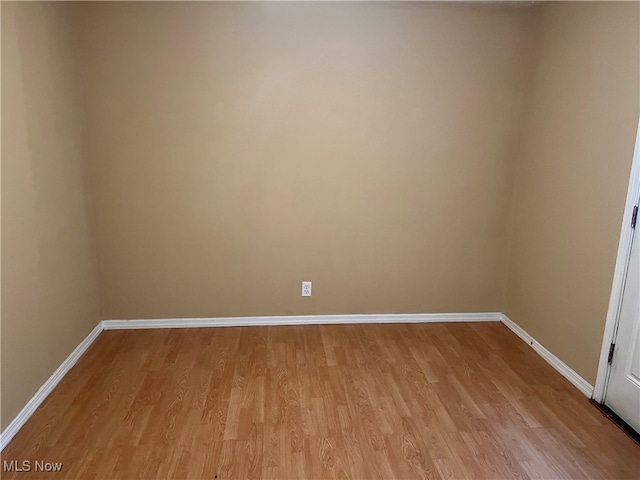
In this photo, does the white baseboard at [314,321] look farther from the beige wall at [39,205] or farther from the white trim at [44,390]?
the beige wall at [39,205]

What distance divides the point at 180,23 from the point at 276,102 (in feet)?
2.55

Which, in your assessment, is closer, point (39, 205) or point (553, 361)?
point (39, 205)

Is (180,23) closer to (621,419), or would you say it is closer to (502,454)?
(502,454)

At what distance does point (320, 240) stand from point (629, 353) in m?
1.97

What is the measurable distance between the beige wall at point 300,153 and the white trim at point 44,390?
342 millimetres

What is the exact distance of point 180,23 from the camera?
2.80 m

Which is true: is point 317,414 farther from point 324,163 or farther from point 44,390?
point 324,163

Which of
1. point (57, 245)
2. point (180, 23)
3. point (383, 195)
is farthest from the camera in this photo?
point (383, 195)

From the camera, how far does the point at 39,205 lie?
2355 mm

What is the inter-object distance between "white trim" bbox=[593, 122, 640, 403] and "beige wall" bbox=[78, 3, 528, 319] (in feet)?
3.51

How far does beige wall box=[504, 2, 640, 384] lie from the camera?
2277mm

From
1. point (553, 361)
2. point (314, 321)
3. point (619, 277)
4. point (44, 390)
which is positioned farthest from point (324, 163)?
point (44, 390)

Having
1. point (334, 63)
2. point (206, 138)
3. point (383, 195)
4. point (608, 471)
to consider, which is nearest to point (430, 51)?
point (334, 63)
